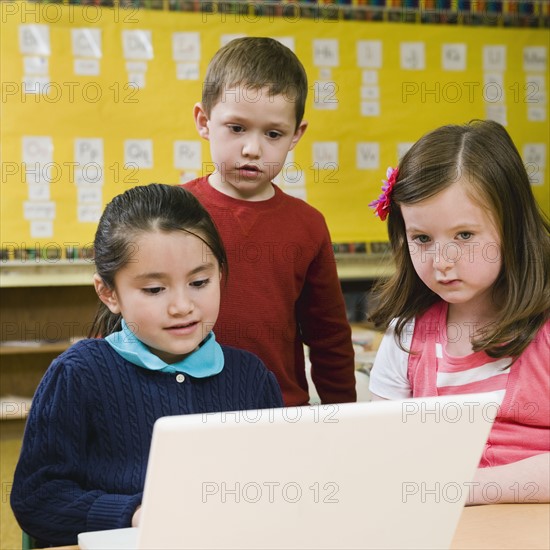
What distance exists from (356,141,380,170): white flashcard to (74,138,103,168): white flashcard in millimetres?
1229

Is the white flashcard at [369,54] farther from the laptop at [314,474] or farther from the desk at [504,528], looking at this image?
the laptop at [314,474]

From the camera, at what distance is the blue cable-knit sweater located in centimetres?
107

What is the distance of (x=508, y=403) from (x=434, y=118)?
9.57 feet

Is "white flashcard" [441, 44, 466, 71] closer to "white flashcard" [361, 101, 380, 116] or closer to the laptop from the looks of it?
"white flashcard" [361, 101, 380, 116]

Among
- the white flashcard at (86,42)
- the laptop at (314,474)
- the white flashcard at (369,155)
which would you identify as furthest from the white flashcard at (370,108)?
the laptop at (314,474)

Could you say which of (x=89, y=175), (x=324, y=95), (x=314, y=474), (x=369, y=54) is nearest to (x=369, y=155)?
(x=324, y=95)

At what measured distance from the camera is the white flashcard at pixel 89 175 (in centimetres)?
360

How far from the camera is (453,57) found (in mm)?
4016

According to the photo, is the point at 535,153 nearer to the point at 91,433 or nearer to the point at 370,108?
the point at 370,108

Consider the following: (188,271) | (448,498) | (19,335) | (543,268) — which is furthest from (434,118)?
(448,498)

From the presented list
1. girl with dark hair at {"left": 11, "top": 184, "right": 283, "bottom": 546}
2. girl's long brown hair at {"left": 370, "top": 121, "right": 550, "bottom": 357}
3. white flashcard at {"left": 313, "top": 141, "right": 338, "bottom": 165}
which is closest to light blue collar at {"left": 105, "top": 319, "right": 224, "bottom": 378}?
girl with dark hair at {"left": 11, "top": 184, "right": 283, "bottom": 546}

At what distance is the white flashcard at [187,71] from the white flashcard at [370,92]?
810 millimetres

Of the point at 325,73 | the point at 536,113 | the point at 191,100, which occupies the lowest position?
the point at 536,113

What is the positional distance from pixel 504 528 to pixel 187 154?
291 centimetres
